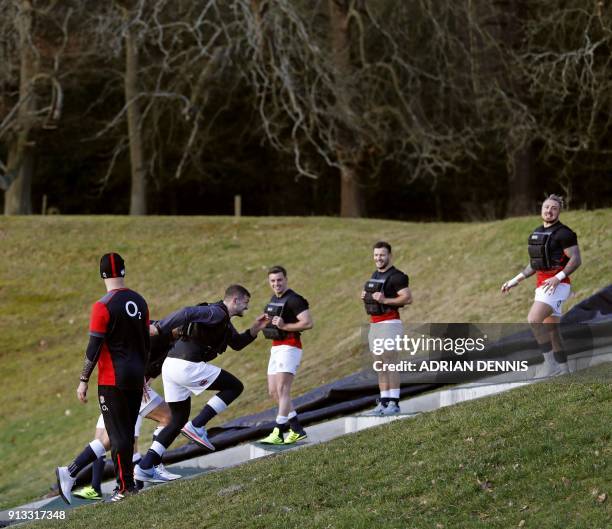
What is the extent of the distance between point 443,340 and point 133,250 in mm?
14864

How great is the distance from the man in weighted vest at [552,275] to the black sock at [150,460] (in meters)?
3.85

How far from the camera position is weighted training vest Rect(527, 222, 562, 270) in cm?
1210

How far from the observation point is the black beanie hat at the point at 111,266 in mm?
10531

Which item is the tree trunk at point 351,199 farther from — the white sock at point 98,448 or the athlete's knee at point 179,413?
the white sock at point 98,448

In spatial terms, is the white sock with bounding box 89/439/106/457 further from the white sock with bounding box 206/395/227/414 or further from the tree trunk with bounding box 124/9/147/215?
the tree trunk with bounding box 124/9/147/215

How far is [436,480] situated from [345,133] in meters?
23.9

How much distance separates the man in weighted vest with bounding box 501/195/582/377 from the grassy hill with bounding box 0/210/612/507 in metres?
4.17

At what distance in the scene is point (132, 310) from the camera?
34.7 ft

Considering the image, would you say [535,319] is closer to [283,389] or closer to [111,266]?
[283,389]

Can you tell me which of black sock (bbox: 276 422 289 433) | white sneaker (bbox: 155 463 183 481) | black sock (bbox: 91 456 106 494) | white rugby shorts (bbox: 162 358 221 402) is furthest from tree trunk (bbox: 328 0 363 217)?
black sock (bbox: 91 456 106 494)

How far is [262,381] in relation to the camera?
62.9 feet

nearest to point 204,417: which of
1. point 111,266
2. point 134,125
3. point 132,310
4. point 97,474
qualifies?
point 97,474

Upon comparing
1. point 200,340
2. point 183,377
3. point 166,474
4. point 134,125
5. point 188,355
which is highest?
point 134,125

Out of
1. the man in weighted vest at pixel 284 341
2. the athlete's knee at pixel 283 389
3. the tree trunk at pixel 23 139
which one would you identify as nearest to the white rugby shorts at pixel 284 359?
the man in weighted vest at pixel 284 341
